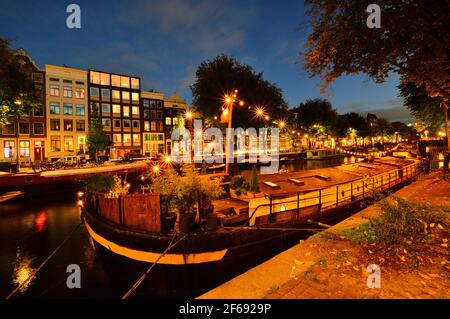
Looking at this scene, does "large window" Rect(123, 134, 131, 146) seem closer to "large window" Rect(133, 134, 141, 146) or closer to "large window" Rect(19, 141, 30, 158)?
"large window" Rect(133, 134, 141, 146)

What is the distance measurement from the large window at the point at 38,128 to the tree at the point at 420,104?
49813 millimetres

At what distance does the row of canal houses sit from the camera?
1478 inches

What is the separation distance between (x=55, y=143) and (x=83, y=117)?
20.9 feet

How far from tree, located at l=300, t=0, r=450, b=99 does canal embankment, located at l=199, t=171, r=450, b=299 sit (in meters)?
4.88

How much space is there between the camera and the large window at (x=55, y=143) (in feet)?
130

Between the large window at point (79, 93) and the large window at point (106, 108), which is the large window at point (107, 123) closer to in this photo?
the large window at point (106, 108)

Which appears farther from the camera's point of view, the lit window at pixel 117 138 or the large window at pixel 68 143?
the lit window at pixel 117 138

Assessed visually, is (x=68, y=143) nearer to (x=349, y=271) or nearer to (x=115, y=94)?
(x=115, y=94)

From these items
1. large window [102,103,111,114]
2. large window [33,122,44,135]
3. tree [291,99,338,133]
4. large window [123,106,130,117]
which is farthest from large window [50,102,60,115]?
tree [291,99,338,133]

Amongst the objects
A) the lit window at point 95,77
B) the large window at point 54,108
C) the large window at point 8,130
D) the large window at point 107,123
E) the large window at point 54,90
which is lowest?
the large window at point 8,130

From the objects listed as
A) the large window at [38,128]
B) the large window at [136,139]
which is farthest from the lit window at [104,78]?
the large window at [38,128]

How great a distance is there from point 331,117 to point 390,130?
80133mm

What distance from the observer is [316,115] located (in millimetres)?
62062

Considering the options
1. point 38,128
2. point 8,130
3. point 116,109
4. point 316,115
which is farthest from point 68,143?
point 316,115
